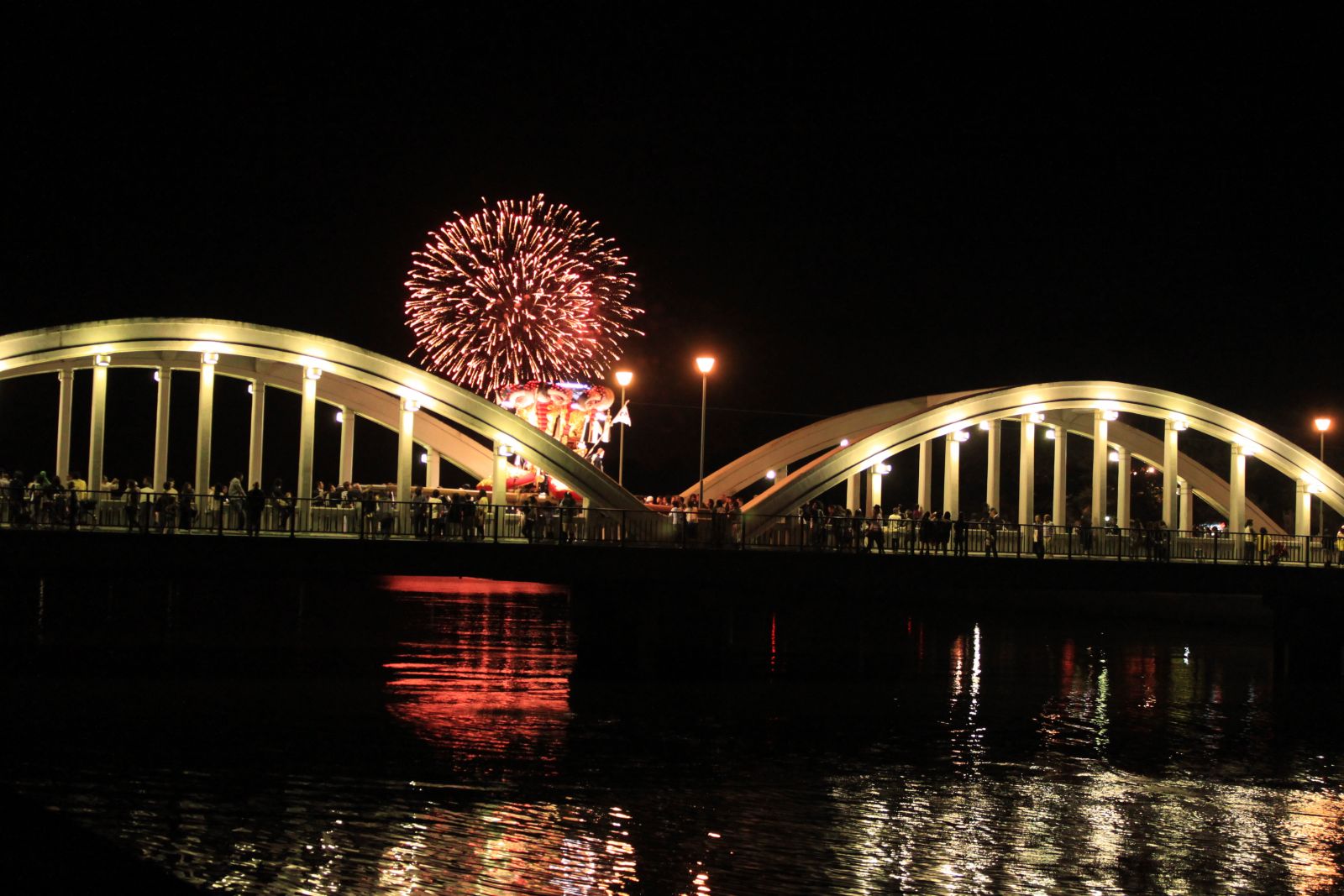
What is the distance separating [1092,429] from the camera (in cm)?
5353

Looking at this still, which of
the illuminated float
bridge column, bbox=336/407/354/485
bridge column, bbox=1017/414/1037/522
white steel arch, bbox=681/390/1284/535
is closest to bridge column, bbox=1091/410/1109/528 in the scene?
bridge column, bbox=1017/414/1037/522

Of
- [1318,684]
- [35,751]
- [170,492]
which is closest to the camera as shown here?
[35,751]

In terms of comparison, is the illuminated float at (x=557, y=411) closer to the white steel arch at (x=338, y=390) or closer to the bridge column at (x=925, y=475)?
the white steel arch at (x=338, y=390)

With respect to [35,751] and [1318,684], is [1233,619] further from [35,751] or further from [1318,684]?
[35,751]

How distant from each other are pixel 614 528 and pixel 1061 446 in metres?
22.4

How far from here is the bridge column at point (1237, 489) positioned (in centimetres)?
5162

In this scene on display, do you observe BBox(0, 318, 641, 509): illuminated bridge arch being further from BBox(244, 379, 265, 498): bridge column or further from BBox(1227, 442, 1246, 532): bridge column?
BBox(1227, 442, 1246, 532): bridge column

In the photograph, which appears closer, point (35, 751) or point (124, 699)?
point (35, 751)

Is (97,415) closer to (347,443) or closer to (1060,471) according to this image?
(347,443)

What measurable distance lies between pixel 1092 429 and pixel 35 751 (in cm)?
4090

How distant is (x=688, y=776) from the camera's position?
74.3 ft

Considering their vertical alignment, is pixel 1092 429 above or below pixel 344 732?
above

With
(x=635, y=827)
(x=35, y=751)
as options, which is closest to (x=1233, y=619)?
(x=635, y=827)

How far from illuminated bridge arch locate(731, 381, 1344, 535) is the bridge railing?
3.72m
